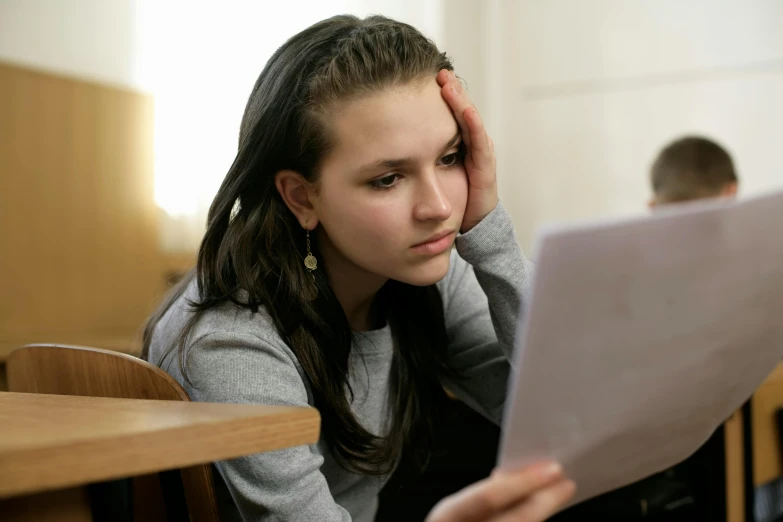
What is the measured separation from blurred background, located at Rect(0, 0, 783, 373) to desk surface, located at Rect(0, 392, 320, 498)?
1.78m

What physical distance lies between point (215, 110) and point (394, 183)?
81.7 inches

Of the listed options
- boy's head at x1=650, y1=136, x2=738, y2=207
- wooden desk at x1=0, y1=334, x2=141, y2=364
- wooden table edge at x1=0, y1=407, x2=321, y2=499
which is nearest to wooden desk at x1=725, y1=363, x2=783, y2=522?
boy's head at x1=650, y1=136, x2=738, y2=207

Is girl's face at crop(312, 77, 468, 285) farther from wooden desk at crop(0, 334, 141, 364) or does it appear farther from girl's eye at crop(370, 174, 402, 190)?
wooden desk at crop(0, 334, 141, 364)

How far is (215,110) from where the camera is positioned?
2.88 m

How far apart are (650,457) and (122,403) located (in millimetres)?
433

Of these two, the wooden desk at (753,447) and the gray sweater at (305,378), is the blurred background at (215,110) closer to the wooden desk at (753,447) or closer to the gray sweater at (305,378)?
the wooden desk at (753,447)

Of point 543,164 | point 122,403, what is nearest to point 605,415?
point 122,403

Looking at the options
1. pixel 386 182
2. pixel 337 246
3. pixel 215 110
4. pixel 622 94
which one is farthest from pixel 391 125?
pixel 622 94

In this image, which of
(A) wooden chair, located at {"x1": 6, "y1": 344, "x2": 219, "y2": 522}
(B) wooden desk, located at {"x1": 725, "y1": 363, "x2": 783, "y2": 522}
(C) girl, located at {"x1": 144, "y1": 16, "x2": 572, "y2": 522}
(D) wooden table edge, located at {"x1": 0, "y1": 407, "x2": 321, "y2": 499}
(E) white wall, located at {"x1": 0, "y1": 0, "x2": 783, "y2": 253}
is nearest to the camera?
(D) wooden table edge, located at {"x1": 0, "y1": 407, "x2": 321, "y2": 499}

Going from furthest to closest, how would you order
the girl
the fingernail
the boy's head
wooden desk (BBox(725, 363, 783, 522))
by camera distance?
the boy's head, wooden desk (BBox(725, 363, 783, 522)), the girl, the fingernail

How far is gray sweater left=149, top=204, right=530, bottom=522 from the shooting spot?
0.81 meters

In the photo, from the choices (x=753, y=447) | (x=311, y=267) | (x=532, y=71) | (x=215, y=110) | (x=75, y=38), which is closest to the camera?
(x=311, y=267)

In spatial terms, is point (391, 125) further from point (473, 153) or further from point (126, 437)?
point (126, 437)

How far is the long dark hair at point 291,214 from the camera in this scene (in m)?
0.98
